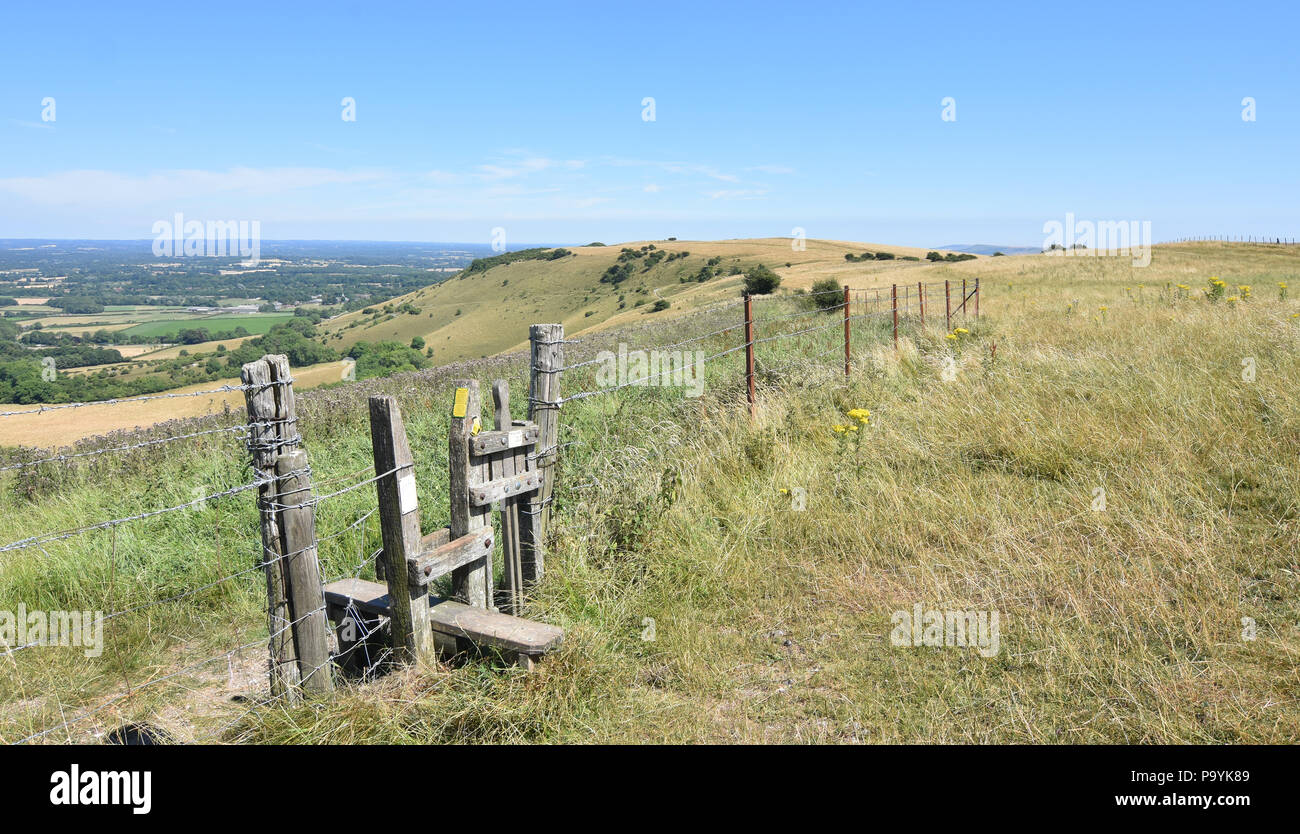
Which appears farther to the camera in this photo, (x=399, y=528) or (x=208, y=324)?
(x=208, y=324)

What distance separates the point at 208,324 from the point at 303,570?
352ft

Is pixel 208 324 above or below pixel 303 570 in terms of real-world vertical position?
above

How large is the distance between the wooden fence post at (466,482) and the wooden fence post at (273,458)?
0.77 meters

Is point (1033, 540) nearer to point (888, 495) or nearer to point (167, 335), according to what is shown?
point (888, 495)

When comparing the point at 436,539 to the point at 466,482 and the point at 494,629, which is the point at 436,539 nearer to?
the point at 466,482

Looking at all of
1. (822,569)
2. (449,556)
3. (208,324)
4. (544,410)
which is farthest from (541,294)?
(449,556)

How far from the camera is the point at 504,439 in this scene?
380cm

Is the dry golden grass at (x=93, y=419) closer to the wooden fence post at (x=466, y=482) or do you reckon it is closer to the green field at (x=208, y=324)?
the wooden fence post at (x=466, y=482)

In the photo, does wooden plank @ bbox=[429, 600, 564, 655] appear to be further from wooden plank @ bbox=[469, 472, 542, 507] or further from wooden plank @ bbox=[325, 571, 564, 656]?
wooden plank @ bbox=[469, 472, 542, 507]

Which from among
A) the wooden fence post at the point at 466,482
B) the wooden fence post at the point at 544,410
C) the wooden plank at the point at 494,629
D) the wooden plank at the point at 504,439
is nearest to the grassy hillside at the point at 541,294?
the wooden fence post at the point at 544,410

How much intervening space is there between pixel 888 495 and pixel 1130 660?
2.04 m

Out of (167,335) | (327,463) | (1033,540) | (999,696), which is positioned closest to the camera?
Answer: (999,696)
